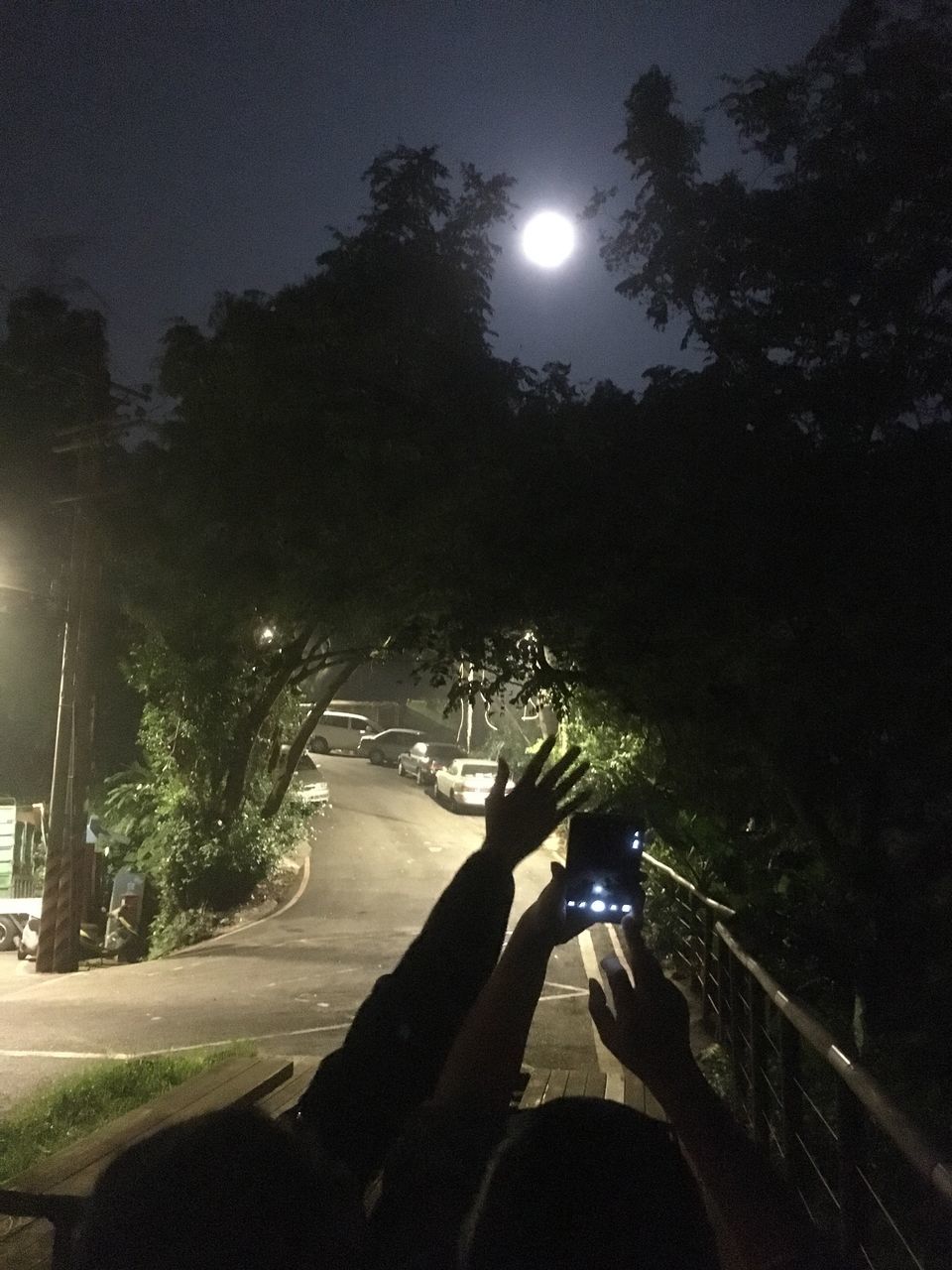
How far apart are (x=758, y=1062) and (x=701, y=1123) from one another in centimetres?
334

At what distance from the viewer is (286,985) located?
1128 centimetres

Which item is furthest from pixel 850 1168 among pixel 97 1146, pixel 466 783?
pixel 466 783

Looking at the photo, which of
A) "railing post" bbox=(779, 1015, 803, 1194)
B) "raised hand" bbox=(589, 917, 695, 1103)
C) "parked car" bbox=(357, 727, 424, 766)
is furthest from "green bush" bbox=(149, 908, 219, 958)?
"parked car" bbox=(357, 727, 424, 766)

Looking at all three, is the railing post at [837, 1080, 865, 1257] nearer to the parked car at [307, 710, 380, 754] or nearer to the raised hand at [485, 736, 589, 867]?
the raised hand at [485, 736, 589, 867]

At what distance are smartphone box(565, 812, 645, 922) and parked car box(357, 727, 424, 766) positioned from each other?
34.5 meters

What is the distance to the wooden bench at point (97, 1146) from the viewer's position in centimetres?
319

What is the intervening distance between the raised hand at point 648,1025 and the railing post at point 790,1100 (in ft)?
7.11

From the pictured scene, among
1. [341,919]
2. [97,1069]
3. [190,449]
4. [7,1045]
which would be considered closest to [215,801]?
[341,919]

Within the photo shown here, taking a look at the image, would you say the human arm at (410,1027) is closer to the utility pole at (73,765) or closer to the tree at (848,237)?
the tree at (848,237)

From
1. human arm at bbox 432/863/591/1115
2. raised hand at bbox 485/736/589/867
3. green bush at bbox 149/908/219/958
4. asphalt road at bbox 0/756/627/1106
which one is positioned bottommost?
green bush at bbox 149/908/219/958

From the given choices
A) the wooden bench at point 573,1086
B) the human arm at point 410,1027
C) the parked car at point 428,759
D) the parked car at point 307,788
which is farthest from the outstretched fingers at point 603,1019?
the parked car at point 428,759

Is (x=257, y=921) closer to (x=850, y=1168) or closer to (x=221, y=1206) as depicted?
(x=850, y=1168)

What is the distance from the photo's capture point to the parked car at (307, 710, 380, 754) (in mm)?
40031

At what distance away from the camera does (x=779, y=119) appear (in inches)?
249
